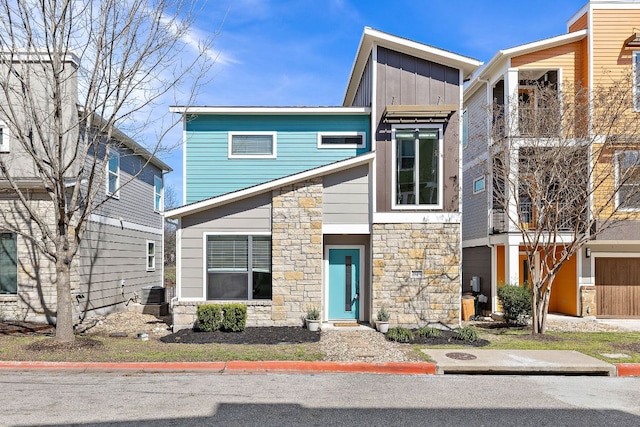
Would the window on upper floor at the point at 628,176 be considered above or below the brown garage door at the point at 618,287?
above

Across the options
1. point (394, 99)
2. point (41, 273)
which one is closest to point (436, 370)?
point (394, 99)

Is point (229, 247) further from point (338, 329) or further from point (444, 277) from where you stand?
point (444, 277)

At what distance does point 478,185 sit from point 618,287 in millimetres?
5563

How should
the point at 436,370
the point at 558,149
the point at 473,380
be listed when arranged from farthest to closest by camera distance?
the point at 558,149
the point at 436,370
the point at 473,380

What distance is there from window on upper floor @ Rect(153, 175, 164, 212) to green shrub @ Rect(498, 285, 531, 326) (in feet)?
44.9

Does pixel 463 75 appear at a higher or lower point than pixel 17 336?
higher

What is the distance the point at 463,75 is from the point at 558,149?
2.99 meters

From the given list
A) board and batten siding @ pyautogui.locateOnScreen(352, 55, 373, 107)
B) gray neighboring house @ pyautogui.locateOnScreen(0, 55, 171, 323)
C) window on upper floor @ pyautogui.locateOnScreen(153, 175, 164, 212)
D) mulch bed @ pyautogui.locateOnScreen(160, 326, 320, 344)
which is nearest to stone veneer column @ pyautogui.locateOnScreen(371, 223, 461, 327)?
mulch bed @ pyautogui.locateOnScreen(160, 326, 320, 344)

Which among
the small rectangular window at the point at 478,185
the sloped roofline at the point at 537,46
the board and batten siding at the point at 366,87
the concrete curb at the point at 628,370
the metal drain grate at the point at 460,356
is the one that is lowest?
the concrete curb at the point at 628,370

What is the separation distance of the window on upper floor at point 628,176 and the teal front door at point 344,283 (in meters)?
6.52

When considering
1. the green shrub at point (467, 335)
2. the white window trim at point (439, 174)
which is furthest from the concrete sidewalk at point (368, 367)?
the white window trim at point (439, 174)

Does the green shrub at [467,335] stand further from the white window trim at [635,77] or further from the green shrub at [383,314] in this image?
the white window trim at [635,77]

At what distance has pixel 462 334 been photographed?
32.2 ft

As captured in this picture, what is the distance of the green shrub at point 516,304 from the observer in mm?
11758
